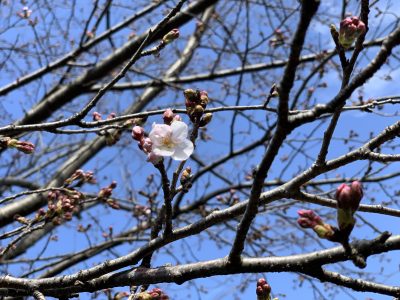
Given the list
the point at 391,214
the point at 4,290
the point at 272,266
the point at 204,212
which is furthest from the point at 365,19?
the point at 204,212

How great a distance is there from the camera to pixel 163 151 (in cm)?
131

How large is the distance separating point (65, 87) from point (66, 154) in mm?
1773

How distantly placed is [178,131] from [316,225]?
558 millimetres

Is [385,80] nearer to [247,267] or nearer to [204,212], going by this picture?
[204,212]

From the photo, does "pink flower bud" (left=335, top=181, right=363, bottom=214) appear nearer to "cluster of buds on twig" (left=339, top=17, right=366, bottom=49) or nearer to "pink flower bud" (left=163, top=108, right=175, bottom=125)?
"cluster of buds on twig" (left=339, top=17, right=366, bottom=49)

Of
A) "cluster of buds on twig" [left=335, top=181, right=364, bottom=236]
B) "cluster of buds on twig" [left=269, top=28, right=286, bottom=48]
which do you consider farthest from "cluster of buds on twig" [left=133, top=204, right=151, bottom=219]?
"cluster of buds on twig" [left=335, top=181, right=364, bottom=236]

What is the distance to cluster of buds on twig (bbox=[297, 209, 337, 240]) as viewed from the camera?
1.09 metres

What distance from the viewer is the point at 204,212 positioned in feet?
17.0

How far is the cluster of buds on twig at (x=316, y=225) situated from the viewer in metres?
1.09

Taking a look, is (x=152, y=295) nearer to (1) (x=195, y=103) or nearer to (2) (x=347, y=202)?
(1) (x=195, y=103)

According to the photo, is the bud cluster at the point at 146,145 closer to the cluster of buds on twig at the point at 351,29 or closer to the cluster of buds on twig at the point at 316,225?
the cluster of buds on twig at the point at 316,225

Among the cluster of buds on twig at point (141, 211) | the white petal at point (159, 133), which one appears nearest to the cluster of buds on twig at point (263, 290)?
the white petal at point (159, 133)

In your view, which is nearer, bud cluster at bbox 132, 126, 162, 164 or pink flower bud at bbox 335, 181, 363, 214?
pink flower bud at bbox 335, 181, 363, 214

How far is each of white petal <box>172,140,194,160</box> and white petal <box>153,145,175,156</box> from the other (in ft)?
0.11
